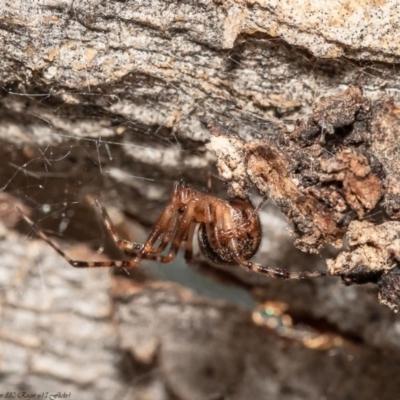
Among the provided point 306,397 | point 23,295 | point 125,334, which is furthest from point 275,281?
point 23,295

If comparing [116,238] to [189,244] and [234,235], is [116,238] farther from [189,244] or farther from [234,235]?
[234,235]

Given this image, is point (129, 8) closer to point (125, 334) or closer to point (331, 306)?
point (125, 334)

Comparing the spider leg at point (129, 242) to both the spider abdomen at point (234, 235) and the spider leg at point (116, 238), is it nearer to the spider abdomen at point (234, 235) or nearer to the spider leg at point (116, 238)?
the spider leg at point (116, 238)

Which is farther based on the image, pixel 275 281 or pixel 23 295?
pixel 275 281

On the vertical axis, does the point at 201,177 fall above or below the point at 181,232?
Answer: above

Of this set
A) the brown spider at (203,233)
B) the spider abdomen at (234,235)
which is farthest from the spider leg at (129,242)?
the spider abdomen at (234,235)

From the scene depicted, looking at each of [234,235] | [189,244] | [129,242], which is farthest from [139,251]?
[234,235]

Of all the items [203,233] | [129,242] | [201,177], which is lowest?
[129,242]
